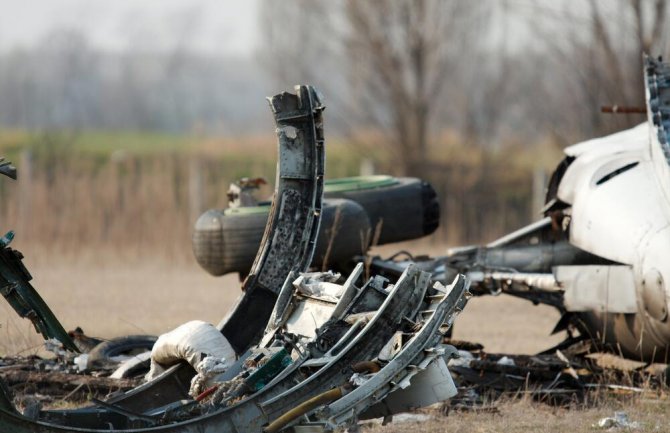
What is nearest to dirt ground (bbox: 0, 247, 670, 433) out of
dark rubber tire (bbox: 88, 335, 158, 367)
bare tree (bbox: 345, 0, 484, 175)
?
dark rubber tire (bbox: 88, 335, 158, 367)

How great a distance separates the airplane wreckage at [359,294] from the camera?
5.78m

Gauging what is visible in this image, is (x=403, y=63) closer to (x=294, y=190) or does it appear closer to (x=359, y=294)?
(x=294, y=190)

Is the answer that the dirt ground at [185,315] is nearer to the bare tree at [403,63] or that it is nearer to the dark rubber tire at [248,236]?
the dark rubber tire at [248,236]

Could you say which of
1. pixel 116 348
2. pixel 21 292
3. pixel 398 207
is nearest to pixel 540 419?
pixel 116 348

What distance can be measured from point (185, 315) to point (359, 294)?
7.00m

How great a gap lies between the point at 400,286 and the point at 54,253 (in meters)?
13.7

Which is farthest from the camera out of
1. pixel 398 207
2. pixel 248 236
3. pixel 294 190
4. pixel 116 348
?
pixel 398 207

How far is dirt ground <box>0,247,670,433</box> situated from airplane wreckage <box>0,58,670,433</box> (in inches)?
23.9

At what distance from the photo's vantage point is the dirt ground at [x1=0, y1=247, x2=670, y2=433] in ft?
25.9

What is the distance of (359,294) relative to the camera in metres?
6.48

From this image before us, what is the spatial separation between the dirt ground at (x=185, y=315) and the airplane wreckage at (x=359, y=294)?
61 cm

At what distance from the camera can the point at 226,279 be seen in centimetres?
1766

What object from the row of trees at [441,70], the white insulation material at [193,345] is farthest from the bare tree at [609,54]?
the white insulation material at [193,345]

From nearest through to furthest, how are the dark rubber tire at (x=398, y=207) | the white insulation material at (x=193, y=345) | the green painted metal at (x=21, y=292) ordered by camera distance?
the green painted metal at (x=21, y=292)
the white insulation material at (x=193, y=345)
the dark rubber tire at (x=398, y=207)
